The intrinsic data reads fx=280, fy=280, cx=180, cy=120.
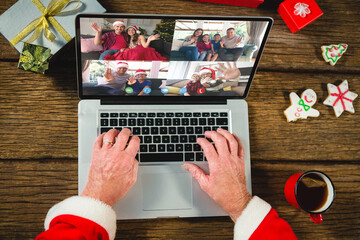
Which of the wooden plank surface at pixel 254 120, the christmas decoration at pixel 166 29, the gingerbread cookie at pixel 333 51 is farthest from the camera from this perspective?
the gingerbread cookie at pixel 333 51

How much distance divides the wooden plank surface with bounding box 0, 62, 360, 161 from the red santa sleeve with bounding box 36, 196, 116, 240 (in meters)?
0.19

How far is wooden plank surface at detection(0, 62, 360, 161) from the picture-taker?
0.88 meters

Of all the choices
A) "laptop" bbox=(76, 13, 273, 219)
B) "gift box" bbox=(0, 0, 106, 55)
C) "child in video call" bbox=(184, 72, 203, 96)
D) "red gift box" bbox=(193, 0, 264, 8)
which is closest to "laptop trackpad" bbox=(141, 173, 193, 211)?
"laptop" bbox=(76, 13, 273, 219)

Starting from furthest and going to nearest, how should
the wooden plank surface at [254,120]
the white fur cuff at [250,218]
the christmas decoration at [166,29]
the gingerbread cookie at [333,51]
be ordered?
the gingerbread cookie at [333,51], the wooden plank surface at [254,120], the white fur cuff at [250,218], the christmas decoration at [166,29]

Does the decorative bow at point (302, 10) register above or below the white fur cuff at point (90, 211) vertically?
above

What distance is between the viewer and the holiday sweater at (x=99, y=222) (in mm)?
681

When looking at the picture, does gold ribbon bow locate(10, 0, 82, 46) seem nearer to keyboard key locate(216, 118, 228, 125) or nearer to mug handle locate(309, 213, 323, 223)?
keyboard key locate(216, 118, 228, 125)

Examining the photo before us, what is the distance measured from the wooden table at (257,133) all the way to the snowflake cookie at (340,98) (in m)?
0.02

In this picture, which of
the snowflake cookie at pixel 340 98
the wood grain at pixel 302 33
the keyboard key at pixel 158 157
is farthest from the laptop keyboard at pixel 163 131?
the snowflake cookie at pixel 340 98

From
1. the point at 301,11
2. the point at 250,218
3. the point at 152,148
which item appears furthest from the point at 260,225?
the point at 301,11

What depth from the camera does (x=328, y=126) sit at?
0.98 metres

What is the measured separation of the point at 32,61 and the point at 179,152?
51cm

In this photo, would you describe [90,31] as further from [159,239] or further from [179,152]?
[159,239]

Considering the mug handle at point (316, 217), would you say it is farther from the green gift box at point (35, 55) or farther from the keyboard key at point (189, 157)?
the green gift box at point (35, 55)
